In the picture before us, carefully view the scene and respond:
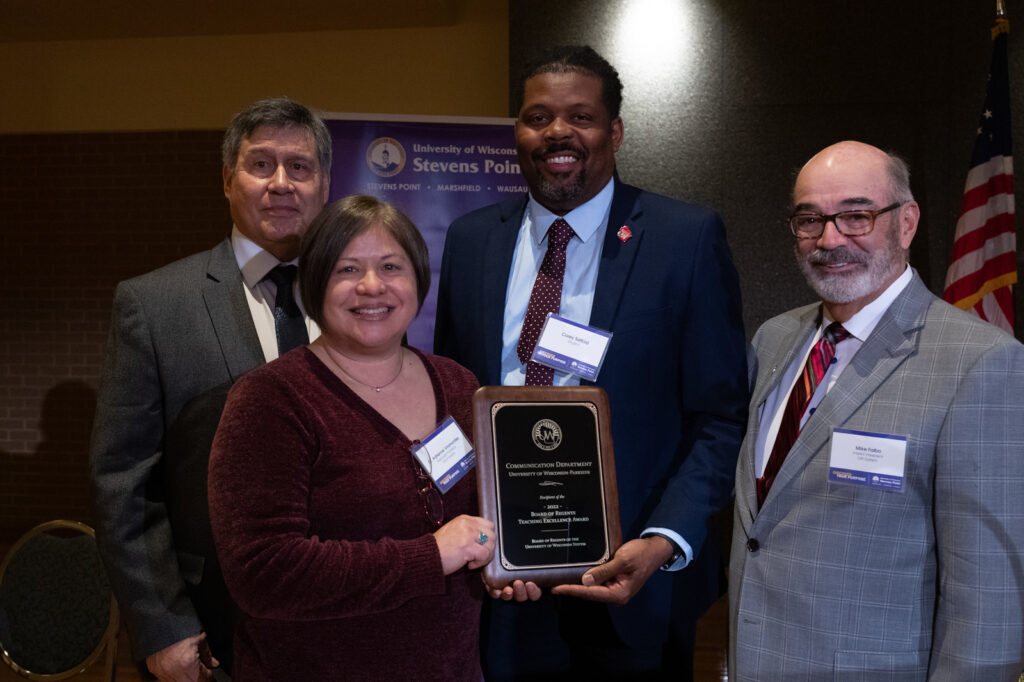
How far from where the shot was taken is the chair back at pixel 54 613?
2.68 m

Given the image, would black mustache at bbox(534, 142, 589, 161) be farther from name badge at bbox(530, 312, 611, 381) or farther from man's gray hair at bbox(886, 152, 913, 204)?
man's gray hair at bbox(886, 152, 913, 204)

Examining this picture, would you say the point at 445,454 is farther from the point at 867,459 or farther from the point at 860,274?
the point at 860,274

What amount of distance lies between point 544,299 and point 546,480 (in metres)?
0.56

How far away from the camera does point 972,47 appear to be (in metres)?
5.25

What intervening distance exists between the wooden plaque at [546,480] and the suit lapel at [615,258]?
0.99 ft

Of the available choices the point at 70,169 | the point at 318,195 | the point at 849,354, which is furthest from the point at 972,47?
the point at 70,169

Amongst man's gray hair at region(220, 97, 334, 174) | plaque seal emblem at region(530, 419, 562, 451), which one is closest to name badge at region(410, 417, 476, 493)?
plaque seal emblem at region(530, 419, 562, 451)

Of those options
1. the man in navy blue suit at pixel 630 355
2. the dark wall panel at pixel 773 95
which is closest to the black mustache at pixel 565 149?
the man in navy blue suit at pixel 630 355

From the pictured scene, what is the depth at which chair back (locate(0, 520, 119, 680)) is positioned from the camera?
8.80 ft

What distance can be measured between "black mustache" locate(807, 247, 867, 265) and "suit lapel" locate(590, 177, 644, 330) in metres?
0.45

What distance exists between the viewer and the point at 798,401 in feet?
6.49

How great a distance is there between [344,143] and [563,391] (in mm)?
3246

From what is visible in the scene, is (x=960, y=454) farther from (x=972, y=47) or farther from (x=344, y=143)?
(x=972, y=47)

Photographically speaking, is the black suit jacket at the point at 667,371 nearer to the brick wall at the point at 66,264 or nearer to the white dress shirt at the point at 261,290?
the white dress shirt at the point at 261,290
